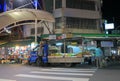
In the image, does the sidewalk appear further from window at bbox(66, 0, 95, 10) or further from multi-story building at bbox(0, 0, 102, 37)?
window at bbox(66, 0, 95, 10)

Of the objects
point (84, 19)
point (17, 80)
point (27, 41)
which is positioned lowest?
point (17, 80)

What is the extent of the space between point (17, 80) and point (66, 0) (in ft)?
91.3

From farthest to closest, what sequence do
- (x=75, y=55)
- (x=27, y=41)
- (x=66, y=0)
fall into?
1. (x=66, y=0)
2. (x=27, y=41)
3. (x=75, y=55)

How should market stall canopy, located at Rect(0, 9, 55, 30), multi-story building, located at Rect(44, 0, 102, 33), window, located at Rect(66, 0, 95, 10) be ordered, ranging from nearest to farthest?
market stall canopy, located at Rect(0, 9, 55, 30) < multi-story building, located at Rect(44, 0, 102, 33) < window, located at Rect(66, 0, 95, 10)

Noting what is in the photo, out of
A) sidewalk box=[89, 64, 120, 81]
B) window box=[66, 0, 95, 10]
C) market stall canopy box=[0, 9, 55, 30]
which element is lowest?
sidewalk box=[89, 64, 120, 81]

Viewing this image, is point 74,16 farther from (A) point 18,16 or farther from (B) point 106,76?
(B) point 106,76

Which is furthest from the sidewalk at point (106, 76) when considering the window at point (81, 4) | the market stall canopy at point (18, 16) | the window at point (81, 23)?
the window at point (81, 4)

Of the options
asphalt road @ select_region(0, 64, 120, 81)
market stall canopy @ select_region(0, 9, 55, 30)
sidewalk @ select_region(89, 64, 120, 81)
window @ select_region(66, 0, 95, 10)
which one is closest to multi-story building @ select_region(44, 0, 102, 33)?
window @ select_region(66, 0, 95, 10)

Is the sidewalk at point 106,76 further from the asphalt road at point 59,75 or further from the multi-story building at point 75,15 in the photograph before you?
the multi-story building at point 75,15

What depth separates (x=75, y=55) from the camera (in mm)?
24484


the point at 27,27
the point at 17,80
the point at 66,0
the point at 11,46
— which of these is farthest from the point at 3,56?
the point at 17,80

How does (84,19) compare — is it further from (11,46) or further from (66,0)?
(11,46)

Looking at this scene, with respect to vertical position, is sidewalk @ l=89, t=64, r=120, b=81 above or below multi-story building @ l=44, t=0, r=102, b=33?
below

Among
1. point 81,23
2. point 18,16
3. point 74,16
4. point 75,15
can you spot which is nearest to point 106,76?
point 18,16
